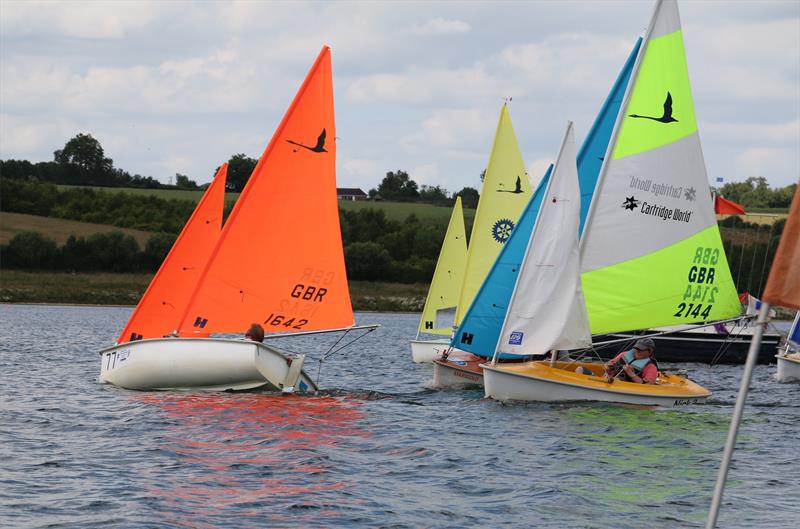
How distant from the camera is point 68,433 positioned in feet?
61.3

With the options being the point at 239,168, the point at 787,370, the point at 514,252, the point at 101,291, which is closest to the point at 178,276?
the point at 514,252

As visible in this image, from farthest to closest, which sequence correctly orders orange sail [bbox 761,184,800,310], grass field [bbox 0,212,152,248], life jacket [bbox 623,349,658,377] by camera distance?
grass field [bbox 0,212,152,248] < life jacket [bbox 623,349,658,377] < orange sail [bbox 761,184,800,310]

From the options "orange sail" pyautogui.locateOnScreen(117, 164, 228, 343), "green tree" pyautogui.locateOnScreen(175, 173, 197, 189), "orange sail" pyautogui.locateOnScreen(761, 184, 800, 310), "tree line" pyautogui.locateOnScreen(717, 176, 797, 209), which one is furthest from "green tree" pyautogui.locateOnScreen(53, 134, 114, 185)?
"orange sail" pyautogui.locateOnScreen(761, 184, 800, 310)

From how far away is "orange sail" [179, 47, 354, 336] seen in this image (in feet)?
73.5

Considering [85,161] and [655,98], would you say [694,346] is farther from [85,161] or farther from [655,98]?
[85,161]

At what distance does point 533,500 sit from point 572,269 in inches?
353

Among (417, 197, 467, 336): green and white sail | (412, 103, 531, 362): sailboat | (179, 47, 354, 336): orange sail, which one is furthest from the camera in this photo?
(417, 197, 467, 336): green and white sail

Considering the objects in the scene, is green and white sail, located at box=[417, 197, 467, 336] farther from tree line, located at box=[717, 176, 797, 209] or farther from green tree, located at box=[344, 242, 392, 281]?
tree line, located at box=[717, 176, 797, 209]

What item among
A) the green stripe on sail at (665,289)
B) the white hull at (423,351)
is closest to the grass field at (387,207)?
the white hull at (423,351)

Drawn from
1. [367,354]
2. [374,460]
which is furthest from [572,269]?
[367,354]

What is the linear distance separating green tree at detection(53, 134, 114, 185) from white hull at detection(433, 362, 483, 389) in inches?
5499

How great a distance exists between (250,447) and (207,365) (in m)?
4.38

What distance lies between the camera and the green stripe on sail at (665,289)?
23.2 meters

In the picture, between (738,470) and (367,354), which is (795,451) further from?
(367,354)
